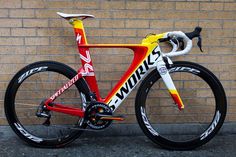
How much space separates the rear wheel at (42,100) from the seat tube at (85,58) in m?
0.09

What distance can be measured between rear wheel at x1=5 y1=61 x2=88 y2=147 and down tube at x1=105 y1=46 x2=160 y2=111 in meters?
0.30

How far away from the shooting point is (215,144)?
4430mm

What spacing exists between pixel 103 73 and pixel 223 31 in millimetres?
1457

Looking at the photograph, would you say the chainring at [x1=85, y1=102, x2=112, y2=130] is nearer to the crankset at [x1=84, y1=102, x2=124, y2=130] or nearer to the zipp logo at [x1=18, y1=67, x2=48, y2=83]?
the crankset at [x1=84, y1=102, x2=124, y2=130]

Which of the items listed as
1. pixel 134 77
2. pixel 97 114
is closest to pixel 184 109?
pixel 134 77

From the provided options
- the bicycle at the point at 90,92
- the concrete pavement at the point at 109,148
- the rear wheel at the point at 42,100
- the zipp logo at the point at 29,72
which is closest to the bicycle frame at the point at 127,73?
the bicycle at the point at 90,92

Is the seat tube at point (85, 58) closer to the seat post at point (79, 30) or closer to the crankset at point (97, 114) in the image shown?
the seat post at point (79, 30)

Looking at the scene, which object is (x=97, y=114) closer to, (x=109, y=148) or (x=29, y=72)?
(x=109, y=148)

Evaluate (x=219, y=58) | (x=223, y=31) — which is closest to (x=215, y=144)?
(x=219, y=58)

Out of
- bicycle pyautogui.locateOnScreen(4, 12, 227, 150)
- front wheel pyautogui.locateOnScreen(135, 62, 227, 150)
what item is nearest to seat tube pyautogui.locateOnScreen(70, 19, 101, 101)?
bicycle pyautogui.locateOnScreen(4, 12, 227, 150)

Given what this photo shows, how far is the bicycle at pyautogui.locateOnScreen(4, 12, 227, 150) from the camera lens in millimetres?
4078

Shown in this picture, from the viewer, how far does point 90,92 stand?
4.11 m

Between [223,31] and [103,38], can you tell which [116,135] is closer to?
[103,38]

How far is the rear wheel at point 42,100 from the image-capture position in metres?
4.10
